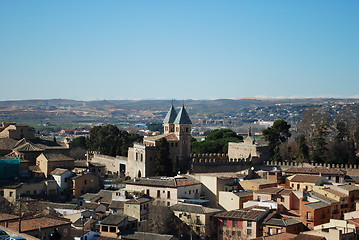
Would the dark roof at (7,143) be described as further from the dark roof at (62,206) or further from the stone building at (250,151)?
the stone building at (250,151)

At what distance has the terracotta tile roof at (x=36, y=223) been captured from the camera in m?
24.7

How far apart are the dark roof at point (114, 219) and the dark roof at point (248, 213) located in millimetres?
4901

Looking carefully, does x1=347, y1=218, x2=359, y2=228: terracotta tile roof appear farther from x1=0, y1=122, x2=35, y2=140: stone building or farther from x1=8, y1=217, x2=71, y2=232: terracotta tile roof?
x1=0, y1=122, x2=35, y2=140: stone building

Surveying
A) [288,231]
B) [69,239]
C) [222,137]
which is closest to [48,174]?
[69,239]

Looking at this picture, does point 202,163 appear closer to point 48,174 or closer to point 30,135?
point 48,174

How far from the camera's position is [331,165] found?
1590 inches

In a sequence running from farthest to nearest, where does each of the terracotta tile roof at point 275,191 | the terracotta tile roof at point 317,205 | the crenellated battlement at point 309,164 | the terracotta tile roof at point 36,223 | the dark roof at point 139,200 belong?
the crenellated battlement at point 309,164 < the terracotta tile roof at point 275,191 < the dark roof at point 139,200 < the terracotta tile roof at point 317,205 < the terracotta tile roof at point 36,223

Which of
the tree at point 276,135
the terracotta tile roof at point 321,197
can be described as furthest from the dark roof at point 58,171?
the tree at point 276,135

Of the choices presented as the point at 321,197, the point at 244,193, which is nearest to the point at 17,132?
the point at 244,193

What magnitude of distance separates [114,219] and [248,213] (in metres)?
6.49

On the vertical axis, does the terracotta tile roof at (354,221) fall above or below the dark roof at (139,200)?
below

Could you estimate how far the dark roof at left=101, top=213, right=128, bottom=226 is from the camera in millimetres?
28031

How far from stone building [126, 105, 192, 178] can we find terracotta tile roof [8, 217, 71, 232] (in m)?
13.5

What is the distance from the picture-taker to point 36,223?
2558 cm
